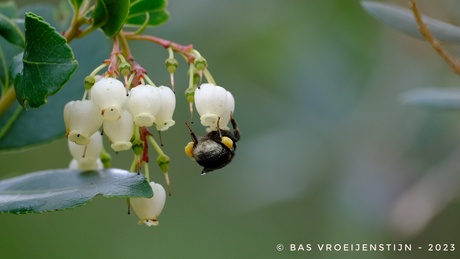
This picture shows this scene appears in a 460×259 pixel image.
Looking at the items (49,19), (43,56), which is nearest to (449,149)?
(49,19)

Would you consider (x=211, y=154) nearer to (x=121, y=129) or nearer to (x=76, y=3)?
(x=121, y=129)

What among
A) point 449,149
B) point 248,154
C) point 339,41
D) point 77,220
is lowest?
point 77,220

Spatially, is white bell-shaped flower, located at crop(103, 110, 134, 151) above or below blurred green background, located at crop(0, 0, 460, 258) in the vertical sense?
below

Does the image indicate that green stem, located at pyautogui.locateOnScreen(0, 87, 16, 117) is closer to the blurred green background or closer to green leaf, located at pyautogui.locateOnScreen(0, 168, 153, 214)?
green leaf, located at pyautogui.locateOnScreen(0, 168, 153, 214)

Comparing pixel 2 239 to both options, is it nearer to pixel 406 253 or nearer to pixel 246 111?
pixel 246 111

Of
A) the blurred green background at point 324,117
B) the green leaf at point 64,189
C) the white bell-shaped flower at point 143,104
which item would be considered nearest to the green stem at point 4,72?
the green leaf at point 64,189

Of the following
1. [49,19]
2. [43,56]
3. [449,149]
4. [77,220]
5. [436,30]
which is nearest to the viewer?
[43,56]

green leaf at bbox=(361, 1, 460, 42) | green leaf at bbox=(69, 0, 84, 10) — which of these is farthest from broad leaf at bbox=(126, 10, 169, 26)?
green leaf at bbox=(361, 1, 460, 42)

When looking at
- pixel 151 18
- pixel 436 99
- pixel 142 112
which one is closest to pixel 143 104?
pixel 142 112
